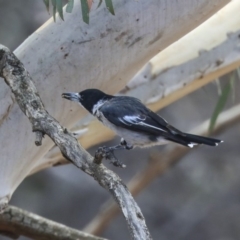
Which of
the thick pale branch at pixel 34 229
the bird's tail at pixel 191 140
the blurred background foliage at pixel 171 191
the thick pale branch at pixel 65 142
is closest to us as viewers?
the thick pale branch at pixel 65 142

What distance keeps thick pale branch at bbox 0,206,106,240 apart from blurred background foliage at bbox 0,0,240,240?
6.30 feet

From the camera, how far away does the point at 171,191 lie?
416 centimetres

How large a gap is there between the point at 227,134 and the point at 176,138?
283cm

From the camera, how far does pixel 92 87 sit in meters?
1.65

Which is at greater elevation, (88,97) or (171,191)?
(88,97)

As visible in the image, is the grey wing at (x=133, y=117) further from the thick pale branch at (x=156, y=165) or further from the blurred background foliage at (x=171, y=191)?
the blurred background foliage at (x=171, y=191)

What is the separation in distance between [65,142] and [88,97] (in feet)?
1.27

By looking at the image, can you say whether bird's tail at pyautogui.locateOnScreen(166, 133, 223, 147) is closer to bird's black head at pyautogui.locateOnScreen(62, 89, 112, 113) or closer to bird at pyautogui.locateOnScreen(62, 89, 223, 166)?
bird at pyautogui.locateOnScreen(62, 89, 223, 166)

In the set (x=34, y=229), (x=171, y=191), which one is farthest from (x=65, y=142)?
(x=171, y=191)

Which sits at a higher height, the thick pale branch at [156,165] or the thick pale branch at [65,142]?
the thick pale branch at [65,142]

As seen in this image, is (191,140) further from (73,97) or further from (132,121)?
(73,97)

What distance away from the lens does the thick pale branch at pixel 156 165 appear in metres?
2.79

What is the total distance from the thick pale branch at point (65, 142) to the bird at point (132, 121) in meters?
0.22

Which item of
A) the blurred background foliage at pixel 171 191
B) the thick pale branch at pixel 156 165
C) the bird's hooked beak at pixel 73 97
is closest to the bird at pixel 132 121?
the bird's hooked beak at pixel 73 97
